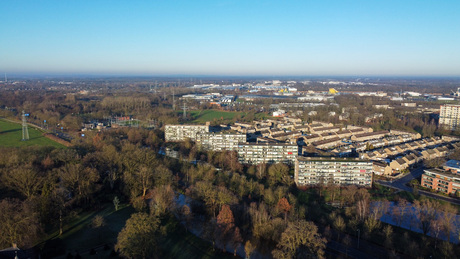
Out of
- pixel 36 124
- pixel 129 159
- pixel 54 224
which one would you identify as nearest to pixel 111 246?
pixel 54 224

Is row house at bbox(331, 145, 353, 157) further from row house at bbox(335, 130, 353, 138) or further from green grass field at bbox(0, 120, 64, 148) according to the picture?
green grass field at bbox(0, 120, 64, 148)

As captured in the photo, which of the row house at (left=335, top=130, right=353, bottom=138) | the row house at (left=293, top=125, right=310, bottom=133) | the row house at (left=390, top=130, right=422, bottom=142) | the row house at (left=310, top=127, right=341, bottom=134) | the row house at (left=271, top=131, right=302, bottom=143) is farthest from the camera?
the row house at (left=293, top=125, right=310, bottom=133)

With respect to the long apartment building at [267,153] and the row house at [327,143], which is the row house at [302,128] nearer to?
the row house at [327,143]

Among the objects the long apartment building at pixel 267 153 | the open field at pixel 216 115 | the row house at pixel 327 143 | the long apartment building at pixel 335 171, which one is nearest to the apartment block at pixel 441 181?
the long apartment building at pixel 335 171

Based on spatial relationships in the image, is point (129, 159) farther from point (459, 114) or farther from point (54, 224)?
point (459, 114)

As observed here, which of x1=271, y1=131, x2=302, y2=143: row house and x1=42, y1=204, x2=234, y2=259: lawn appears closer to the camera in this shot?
x1=42, y1=204, x2=234, y2=259: lawn

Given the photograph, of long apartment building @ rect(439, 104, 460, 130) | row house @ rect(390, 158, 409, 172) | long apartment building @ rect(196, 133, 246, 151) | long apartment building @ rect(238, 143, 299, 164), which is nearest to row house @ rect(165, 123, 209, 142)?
long apartment building @ rect(196, 133, 246, 151)
